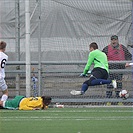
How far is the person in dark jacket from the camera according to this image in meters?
17.2

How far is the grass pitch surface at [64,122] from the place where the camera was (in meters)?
9.79

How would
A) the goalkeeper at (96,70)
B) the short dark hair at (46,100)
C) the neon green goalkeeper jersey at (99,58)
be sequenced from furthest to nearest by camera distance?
the neon green goalkeeper jersey at (99,58)
the goalkeeper at (96,70)
the short dark hair at (46,100)

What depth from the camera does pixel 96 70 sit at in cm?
1664

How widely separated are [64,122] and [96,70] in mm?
5514

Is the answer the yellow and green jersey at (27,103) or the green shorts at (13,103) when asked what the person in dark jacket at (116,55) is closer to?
the yellow and green jersey at (27,103)

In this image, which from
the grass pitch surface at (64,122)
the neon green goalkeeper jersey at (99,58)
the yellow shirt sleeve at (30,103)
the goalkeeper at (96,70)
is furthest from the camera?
the neon green goalkeeper jersey at (99,58)

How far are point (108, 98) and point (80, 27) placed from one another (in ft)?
7.56

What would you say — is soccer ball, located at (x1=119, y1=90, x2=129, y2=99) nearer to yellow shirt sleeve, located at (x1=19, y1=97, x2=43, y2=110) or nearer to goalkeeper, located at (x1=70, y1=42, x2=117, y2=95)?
goalkeeper, located at (x1=70, y1=42, x2=117, y2=95)

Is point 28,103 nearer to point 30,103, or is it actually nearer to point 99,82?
point 30,103

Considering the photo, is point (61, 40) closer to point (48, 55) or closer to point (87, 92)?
point (48, 55)

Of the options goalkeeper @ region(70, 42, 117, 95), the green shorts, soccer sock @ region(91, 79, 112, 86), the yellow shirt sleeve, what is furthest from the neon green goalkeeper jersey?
the green shorts

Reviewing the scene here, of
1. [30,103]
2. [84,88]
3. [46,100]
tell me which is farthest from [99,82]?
[30,103]

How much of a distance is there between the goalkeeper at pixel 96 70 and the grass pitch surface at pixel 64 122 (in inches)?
93.8

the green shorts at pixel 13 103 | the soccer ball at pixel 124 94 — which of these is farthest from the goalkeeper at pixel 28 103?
the soccer ball at pixel 124 94
